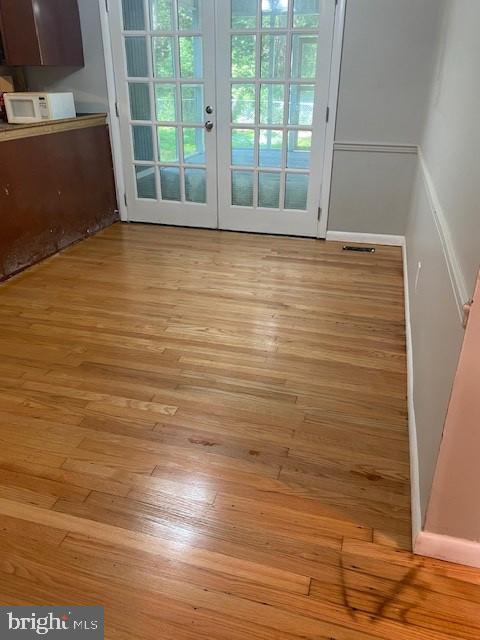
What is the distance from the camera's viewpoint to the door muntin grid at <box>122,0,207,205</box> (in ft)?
12.2

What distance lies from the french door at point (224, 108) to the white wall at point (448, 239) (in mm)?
1412

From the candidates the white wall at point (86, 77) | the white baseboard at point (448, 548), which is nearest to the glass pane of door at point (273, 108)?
the white wall at point (86, 77)

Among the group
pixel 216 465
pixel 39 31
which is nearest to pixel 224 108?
pixel 39 31

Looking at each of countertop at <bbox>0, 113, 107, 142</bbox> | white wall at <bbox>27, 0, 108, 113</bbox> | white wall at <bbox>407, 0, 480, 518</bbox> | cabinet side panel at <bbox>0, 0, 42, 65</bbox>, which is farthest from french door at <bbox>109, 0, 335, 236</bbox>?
white wall at <bbox>407, 0, 480, 518</bbox>

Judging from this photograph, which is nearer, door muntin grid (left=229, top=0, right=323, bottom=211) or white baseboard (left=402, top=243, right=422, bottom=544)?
white baseboard (left=402, top=243, right=422, bottom=544)

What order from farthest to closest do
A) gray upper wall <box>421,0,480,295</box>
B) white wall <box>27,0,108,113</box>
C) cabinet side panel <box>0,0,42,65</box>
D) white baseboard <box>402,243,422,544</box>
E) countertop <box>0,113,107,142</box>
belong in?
white wall <box>27,0,108,113</box> → cabinet side panel <box>0,0,42,65</box> → countertop <box>0,113,107,142</box> → white baseboard <box>402,243,422,544</box> → gray upper wall <box>421,0,480,295</box>

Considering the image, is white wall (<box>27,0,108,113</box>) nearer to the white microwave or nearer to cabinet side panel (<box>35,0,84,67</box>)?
cabinet side panel (<box>35,0,84,67</box>)

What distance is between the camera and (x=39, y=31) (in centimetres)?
354

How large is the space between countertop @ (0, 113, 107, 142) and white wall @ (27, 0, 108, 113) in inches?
6.6

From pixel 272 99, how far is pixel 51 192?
1841 millimetres

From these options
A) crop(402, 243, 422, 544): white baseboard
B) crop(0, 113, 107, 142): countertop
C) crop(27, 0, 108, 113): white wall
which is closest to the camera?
crop(402, 243, 422, 544): white baseboard

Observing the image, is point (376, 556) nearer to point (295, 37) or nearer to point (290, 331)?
point (290, 331)

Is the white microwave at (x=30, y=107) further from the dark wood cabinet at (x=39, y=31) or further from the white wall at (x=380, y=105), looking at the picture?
the white wall at (x=380, y=105)

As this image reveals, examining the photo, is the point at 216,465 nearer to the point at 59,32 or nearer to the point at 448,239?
the point at 448,239
